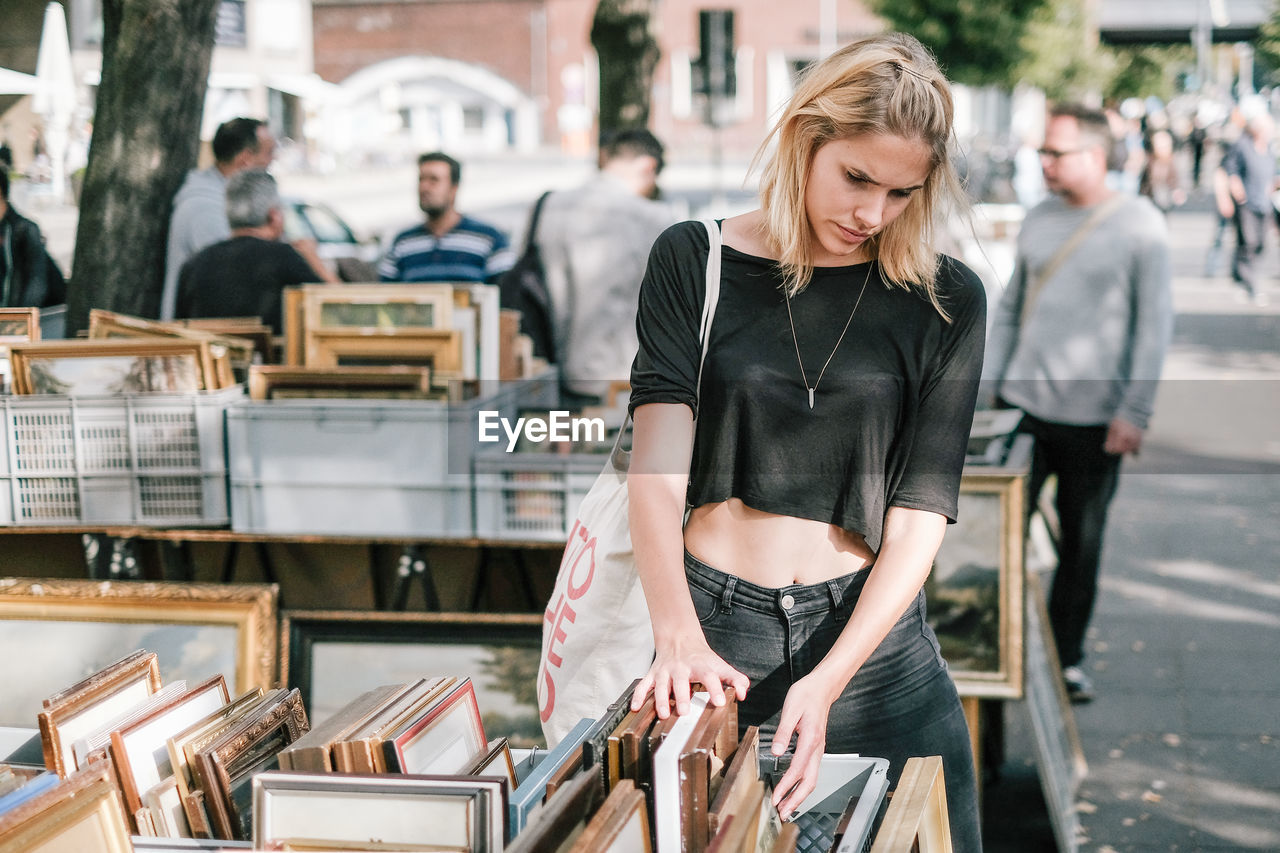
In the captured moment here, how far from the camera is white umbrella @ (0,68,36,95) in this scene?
2820mm

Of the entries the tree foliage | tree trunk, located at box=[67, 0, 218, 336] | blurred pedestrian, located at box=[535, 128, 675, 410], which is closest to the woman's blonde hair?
tree trunk, located at box=[67, 0, 218, 336]

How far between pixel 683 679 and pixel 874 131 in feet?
2.40

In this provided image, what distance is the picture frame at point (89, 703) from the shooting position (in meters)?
1.63

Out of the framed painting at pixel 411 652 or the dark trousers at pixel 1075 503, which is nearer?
the framed painting at pixel 411 652

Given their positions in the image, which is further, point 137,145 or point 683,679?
point 137,145

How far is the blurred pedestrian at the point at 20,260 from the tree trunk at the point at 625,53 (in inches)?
242

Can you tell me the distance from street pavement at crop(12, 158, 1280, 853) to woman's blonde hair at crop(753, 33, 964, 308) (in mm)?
2103

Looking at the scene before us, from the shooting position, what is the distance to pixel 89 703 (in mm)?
1694

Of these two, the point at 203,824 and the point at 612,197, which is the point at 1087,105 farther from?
the point at 203,824

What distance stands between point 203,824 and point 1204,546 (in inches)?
217

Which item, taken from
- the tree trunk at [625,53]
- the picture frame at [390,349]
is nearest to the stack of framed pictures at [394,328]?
the picture frame at [390,349]

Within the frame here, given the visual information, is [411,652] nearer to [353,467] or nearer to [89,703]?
[353,467]

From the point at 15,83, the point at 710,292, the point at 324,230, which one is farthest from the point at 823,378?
the point at 324,230

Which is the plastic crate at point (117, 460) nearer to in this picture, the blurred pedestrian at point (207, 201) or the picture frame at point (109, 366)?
the picture frame at point (109, 366)
